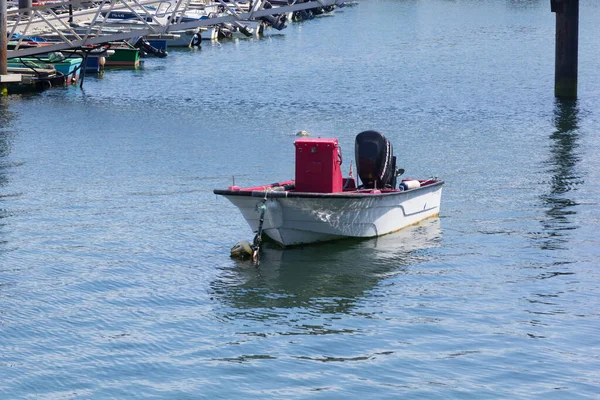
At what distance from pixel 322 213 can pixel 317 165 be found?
1025mm

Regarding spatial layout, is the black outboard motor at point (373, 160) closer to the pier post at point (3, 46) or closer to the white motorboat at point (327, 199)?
the white motorboat at point (327, 199)

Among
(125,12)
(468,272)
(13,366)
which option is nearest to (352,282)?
(468,272)

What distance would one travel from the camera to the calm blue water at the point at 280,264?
56.5 ft

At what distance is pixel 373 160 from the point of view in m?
25.5

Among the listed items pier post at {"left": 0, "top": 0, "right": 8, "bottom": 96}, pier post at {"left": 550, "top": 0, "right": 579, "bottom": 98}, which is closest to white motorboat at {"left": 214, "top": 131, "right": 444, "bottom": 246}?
pier post at {"left": 550, "top": 0, "right": 579, "bottom": 98}

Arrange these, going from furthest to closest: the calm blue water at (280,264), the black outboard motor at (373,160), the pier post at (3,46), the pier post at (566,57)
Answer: the pier post at (566,57)
the pier post at (3,46)
the black outboard motor at (373,160)
the calm blue water at (280,264)

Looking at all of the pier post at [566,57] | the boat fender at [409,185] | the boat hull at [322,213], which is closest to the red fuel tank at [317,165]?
the boat hull at [322,213]

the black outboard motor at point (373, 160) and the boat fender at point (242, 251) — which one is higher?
the black outboard motor at point (373, 160)

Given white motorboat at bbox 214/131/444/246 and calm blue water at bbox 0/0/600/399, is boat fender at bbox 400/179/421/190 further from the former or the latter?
calm blue water at bbox 0/0/600/399

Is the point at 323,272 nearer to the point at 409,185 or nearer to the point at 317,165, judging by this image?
the point at 317,165

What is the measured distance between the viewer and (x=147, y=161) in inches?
1368

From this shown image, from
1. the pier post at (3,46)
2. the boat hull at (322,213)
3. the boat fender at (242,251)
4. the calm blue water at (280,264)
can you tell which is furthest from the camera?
the pier post at (3,46)

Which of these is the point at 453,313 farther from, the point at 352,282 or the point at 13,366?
the point at 13,366

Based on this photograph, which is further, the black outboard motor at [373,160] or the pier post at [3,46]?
the pier post at [3,46]
